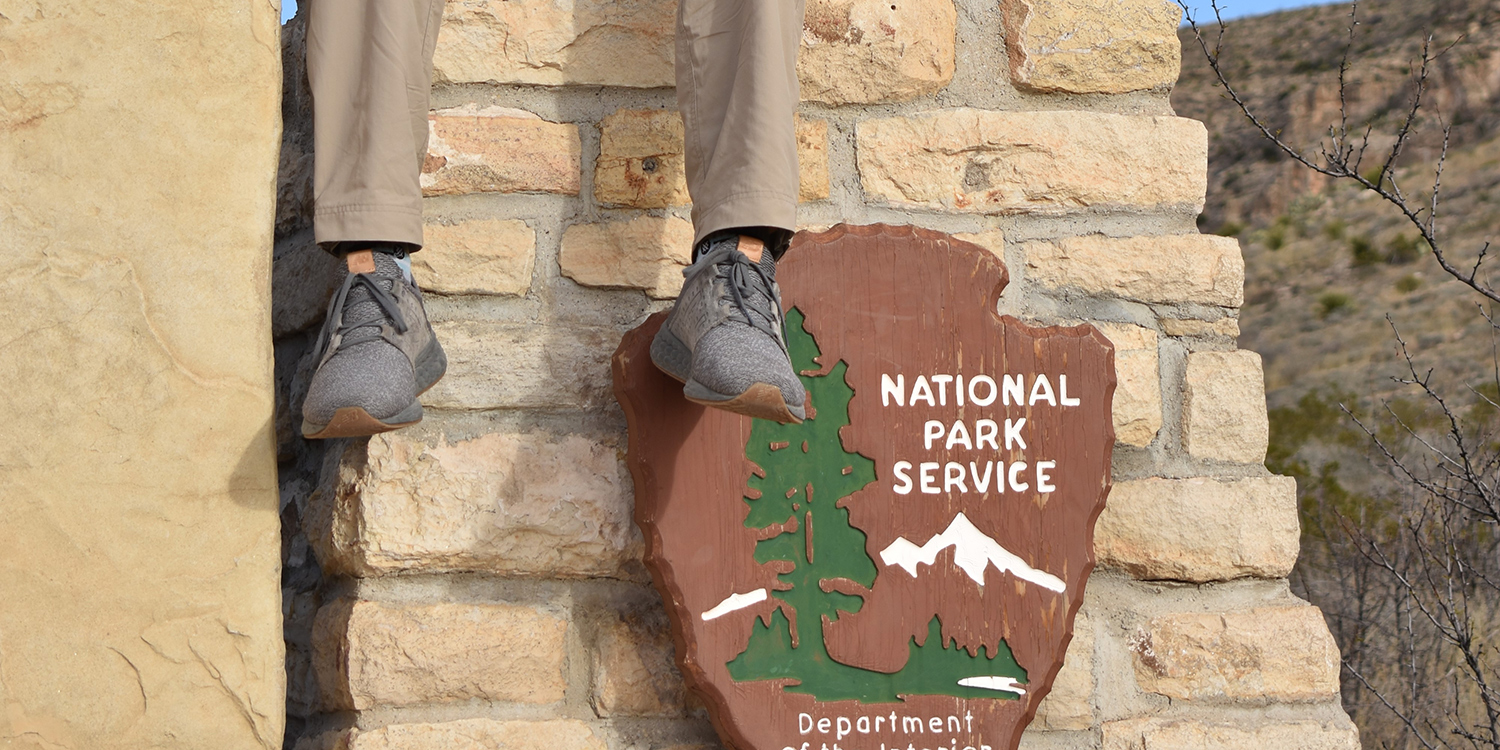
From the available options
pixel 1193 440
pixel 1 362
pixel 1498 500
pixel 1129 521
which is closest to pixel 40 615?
pixel 1 362

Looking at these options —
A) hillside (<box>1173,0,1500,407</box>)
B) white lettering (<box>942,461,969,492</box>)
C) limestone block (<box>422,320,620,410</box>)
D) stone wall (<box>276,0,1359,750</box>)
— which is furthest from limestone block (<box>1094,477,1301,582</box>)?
hillside (<box>1173,0,1500,407</box>)

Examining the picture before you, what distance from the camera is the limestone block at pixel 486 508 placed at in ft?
5.03

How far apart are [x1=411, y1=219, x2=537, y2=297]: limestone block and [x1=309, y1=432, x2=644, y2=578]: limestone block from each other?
0.63 ft

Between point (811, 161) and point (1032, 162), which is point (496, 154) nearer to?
point (811, 161)

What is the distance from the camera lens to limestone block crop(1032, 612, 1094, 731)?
→ 5.35ft

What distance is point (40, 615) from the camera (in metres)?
1.43

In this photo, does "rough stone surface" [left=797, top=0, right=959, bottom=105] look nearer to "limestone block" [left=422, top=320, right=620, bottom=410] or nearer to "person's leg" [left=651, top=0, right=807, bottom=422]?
"person's leg" [left=651, top=0, right=807, bottom=422]

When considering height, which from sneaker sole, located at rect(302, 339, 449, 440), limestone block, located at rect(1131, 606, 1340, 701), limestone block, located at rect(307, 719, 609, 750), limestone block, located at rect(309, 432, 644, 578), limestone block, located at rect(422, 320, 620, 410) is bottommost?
limestone block, located at rect(307, 719, 609, 750)

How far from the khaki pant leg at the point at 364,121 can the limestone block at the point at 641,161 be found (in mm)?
272

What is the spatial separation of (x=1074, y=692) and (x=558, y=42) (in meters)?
1.08

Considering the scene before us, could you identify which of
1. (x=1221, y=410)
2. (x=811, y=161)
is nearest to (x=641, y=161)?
(x=811, y=161)

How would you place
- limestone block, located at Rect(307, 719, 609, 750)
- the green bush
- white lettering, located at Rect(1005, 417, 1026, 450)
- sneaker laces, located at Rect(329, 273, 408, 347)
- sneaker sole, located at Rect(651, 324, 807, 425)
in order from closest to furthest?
1. sneaker sole, located at Rect(651, 324, 807, 425)
2. sneaker laces, located at Rect(329, 273, 408, 347)
3. limestone block, located at Rect(307, 719, 609, 750)
4. white lettering, located at Rect(1005, 417, 1026, 450)
5. the green bush

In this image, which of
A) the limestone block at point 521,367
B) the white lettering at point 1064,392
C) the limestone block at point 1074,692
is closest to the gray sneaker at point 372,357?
the limestone block at point 521,367

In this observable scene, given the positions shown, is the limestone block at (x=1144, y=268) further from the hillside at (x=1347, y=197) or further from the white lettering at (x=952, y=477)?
the hillside at (x=1347, y=197)
